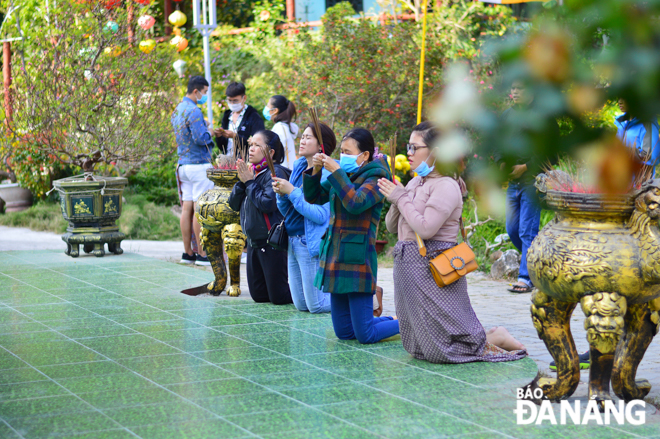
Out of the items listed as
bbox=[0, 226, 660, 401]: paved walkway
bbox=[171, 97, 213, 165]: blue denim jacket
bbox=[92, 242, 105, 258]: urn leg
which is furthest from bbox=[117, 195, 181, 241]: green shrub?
bbox=[171, 97, 213, 165]: blue denim jacket

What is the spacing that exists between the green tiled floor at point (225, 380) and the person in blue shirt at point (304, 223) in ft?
0.57

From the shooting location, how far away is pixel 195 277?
309 inches

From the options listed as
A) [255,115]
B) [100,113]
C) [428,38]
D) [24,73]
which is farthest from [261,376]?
[428,38]

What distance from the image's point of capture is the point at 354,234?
4.76 m

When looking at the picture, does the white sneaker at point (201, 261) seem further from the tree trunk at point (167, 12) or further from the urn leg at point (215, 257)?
the tree trunk at point (167, 12)

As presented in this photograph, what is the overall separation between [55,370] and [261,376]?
119cm

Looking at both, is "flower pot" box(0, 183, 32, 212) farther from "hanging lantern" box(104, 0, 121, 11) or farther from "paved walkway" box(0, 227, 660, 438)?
"paved walkway" box(0, 227, 660, 438)

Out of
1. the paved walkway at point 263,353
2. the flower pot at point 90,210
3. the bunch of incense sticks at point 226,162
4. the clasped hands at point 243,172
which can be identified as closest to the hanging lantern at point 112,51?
the flower pot at point 90,210

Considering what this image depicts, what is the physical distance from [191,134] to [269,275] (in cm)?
280

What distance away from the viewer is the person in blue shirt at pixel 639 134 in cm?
96

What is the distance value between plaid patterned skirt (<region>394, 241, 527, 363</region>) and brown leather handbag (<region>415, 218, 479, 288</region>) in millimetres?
89

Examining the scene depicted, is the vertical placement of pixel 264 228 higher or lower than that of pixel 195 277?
higher

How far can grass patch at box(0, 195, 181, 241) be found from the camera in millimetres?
12188

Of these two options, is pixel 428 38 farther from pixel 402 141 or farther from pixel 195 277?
pixel 195 277
